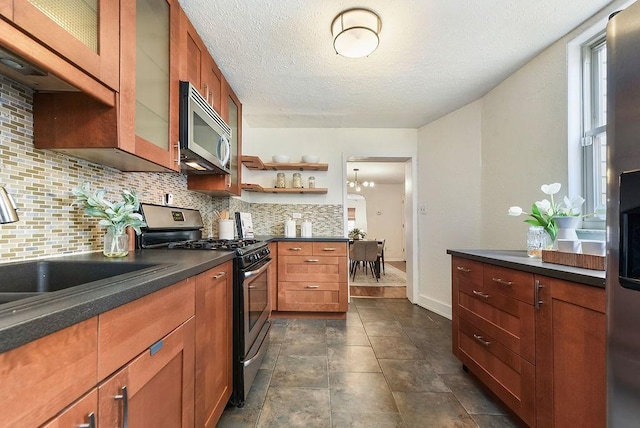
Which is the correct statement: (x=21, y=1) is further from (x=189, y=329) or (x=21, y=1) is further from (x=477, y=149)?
(x=477, y=149)

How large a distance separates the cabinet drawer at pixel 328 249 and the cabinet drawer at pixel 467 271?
4.16 ft

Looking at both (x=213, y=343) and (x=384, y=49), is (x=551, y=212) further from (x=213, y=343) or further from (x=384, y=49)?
(x=213, y=343)

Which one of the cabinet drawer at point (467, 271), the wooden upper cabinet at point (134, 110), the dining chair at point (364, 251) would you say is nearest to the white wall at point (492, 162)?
the cabinet drawer at point (467, 271)

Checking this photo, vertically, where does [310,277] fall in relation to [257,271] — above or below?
below

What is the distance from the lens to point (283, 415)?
1459mm

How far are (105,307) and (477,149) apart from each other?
3.12 meters

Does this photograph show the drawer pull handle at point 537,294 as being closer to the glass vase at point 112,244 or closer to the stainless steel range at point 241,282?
the stainless steel range at point 241,282

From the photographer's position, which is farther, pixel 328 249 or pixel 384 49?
pixel 328 249

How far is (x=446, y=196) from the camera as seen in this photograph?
3078 millimetres

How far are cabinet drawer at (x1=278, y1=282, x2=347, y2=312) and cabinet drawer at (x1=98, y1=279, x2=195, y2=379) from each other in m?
1.98

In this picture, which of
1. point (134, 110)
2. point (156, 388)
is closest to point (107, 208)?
point (134, 110)

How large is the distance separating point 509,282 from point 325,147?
262 cm

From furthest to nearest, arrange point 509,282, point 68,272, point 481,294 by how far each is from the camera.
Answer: point 481,294
point 509,282
point 68,272

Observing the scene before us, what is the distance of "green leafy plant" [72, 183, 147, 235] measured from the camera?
1151mm
